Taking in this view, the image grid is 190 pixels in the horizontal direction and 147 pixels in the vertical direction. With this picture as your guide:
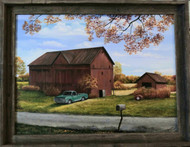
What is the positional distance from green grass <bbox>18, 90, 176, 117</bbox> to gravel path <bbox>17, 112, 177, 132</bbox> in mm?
52

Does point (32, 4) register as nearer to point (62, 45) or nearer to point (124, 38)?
point (62, 45)

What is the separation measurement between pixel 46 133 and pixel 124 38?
1.59 metres

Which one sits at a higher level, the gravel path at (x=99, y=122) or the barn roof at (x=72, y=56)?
the barn roof at (x=72, y=56)

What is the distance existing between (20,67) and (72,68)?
663 millimetres

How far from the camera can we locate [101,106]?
7.68 ft

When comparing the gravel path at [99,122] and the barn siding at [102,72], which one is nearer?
the gravel path at [99,122]

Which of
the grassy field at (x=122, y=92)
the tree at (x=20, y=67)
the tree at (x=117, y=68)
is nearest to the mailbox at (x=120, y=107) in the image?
the grassy field at (x=122, y=92)

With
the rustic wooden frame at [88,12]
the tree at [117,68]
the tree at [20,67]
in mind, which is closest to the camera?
the rustic wooden frame at [88,12]

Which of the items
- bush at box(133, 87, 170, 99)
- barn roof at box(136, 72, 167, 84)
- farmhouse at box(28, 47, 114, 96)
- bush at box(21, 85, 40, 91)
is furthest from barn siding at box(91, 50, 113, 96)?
bush at box(21, 85, 40, 91)

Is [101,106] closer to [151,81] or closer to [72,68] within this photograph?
[72,68]

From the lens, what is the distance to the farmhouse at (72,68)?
2.37 metres

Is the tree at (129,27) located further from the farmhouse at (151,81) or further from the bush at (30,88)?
the bush at (30,88)

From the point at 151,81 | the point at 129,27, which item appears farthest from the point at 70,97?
the point at 129,27

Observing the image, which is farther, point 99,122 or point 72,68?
point 72,68
